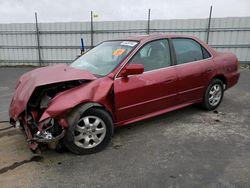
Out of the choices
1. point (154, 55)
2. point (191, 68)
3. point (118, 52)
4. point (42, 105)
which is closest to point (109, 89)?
point (118, 52)

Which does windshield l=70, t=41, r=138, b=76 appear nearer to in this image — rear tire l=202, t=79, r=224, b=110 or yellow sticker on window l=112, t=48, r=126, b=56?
yellow sticker on window l=112, t=48, r=126, b=56

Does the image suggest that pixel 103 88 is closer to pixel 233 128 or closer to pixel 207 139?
pixel 207 139

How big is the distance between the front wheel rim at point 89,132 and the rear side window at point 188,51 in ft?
5.99

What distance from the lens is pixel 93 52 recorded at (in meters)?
4.28

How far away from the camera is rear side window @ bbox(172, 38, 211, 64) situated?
417 cm

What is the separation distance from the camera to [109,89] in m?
3.30

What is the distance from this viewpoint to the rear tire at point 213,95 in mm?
4676

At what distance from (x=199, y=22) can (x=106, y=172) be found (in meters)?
10.1

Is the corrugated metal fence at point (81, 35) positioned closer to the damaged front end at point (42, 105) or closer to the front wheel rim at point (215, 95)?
the front wheel rim at point (215, 95)

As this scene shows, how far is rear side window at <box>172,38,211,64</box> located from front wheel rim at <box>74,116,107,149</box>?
1826mm

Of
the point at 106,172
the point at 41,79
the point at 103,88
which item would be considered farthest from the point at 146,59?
the point at 106,172

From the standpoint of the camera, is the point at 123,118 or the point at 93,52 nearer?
the point at 123,118

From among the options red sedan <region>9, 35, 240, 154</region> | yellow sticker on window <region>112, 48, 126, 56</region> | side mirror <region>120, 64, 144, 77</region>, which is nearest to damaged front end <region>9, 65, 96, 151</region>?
red sedan <region>9, 35, 240, 154</region>

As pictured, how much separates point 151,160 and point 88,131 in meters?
0.91
